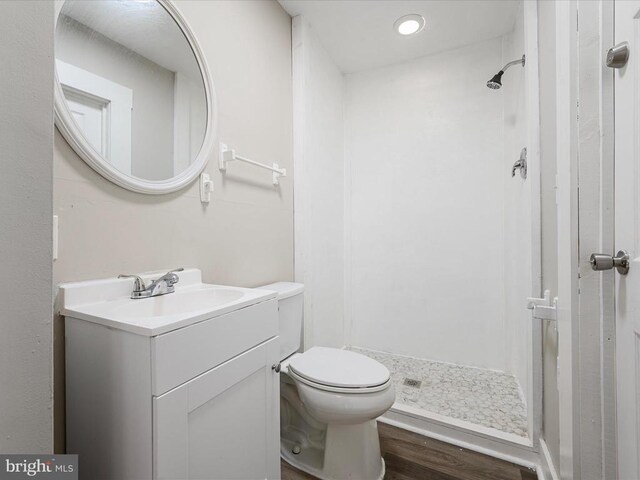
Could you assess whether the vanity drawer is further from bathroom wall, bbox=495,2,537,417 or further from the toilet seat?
bathroom wall, bbox=495,2,537,417

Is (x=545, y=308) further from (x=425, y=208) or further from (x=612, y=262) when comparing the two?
(x=425, y=208)

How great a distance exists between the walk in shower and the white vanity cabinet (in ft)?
3.04

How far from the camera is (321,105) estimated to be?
81.1 inches

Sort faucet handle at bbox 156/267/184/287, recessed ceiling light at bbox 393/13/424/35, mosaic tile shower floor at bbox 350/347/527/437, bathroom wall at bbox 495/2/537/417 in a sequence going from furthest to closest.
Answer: recessed ceiling light at bbox 393/13/424/35, bathroom wall at bbox 495/2/537/417, mosaic tile shower floor at bbox 350/347/527/437, faucet handle at bbox 156/267/184/287

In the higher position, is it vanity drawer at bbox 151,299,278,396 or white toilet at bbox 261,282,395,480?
vanity drawer at bbox 151,299,278,396

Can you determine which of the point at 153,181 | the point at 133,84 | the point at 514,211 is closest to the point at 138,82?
the point at 133,84

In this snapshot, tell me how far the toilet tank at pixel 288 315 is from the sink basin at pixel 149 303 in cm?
35

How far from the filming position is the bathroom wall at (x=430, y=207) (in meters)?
1.99

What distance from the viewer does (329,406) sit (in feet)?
3.65

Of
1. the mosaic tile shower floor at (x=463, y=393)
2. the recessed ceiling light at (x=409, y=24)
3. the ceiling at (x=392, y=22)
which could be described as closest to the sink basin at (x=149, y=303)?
the mosaic tile shower floor at (x=463, y=393)

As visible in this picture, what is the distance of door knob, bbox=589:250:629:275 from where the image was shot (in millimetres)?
677

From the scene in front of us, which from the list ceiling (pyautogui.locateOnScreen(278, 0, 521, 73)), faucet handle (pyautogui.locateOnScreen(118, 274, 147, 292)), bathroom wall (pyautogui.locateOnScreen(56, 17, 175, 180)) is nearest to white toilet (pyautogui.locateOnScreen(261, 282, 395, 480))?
faucet handle (pyautogui.locateOnScreen(118, 274, 147, 292))

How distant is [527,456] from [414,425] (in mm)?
479

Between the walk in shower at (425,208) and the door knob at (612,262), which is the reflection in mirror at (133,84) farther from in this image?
the door knob at (612,262)
